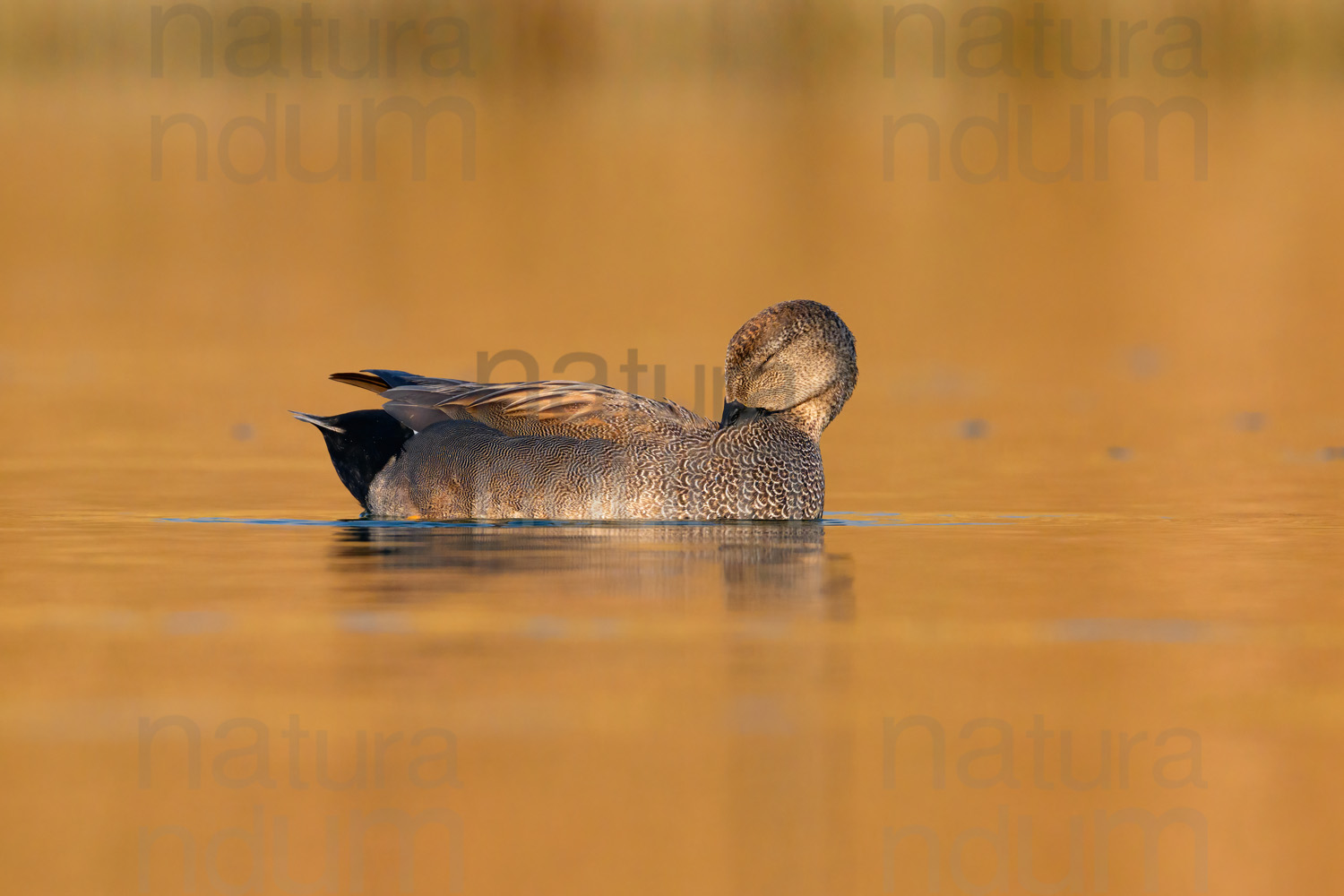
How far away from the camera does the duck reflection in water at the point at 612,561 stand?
28.0 feet

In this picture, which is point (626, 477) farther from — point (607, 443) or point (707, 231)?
point (707, 231)

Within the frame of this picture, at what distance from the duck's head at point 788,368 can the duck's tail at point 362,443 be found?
172 centimetres

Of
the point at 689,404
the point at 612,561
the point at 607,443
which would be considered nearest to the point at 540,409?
the point at 607,443

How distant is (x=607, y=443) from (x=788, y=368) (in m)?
1.11

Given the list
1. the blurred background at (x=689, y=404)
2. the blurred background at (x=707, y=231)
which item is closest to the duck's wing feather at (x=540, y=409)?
the blurred background at (x=689, y=404)

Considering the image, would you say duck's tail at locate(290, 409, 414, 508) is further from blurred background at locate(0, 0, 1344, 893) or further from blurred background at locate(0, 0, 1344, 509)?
blurred background at locate(0, 0, 1344, 509)

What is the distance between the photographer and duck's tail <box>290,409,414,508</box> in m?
11.1

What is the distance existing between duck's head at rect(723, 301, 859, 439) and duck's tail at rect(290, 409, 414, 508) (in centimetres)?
172

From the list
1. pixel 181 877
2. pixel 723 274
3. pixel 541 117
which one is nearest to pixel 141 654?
pixel 181 877

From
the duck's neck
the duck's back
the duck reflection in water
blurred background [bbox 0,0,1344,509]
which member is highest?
blurred background [bbox 0,0,1344,509]

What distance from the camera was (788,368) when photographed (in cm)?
1108

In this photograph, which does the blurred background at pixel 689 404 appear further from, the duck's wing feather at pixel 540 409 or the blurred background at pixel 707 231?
the duck's wing feather at pixel 540 409

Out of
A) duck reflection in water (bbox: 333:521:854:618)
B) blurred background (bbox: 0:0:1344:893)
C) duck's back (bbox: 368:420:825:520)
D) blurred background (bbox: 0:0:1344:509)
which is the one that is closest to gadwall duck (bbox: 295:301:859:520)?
duck's back (bbox: 368:420:825:520)

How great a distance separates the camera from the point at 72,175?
32500 mm
